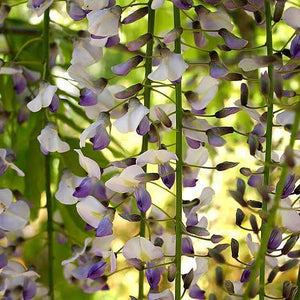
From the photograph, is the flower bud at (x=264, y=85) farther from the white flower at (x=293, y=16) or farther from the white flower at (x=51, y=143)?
the white flower at (x=51, y=143)

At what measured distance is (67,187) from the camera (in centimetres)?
73

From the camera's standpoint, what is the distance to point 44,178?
858 millimetres

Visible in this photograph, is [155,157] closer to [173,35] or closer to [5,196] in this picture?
[173,35]

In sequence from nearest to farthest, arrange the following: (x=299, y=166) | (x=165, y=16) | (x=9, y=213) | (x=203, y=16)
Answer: (x=299, y=166), (x=203, y=16), (x=9, y=213), (x=165, y=16)

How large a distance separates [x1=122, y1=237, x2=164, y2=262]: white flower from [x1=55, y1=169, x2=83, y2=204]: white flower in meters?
0.12

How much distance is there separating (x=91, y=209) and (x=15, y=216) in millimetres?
144

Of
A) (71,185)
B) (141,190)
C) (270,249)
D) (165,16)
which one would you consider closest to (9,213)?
(71,185)

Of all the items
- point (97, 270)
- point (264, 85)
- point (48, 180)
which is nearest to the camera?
point (264, 85)

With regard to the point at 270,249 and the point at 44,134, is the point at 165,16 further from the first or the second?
the point at 270,249

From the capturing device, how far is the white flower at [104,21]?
60cm

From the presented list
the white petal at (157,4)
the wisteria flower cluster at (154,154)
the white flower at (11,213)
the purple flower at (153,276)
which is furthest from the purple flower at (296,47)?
the white flower at (11,213)

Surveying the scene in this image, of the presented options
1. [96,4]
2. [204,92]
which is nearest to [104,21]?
[96,4]

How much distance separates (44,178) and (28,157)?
0.11 feet

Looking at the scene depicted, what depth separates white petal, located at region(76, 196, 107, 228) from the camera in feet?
2.06
